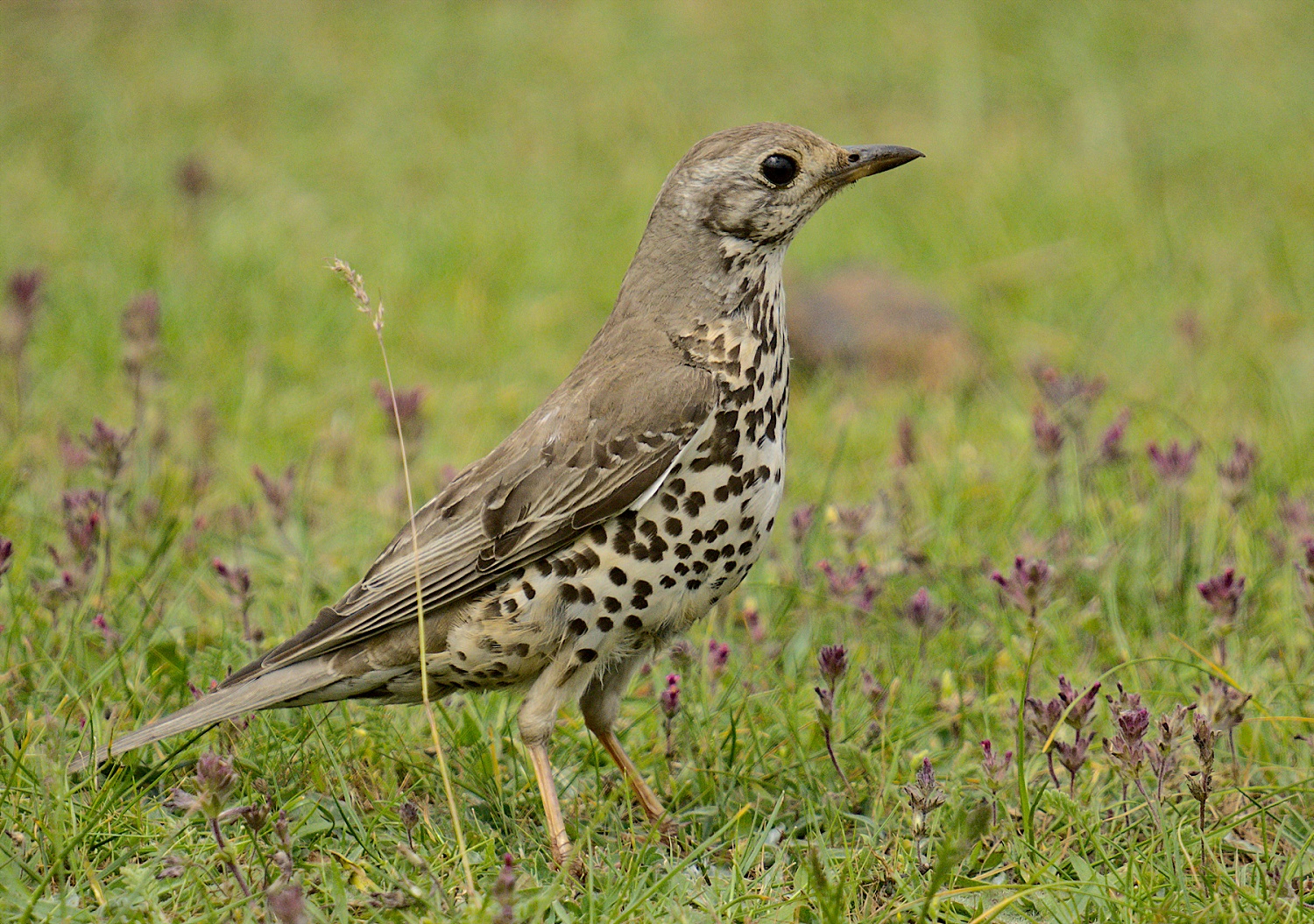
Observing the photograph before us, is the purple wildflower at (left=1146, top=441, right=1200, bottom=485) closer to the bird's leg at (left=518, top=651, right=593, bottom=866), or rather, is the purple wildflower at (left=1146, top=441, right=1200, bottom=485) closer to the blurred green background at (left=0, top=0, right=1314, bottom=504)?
the blurred green background at (left=0, top=0, right=1314, bottom=504)

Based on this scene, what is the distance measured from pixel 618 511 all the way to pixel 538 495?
0.78 ft

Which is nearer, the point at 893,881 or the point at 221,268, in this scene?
the point at 893,881

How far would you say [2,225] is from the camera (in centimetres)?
812

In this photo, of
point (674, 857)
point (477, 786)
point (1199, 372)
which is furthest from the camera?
point (1199, 372)

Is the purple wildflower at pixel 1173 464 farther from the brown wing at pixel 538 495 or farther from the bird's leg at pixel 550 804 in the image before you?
the bird's leg at pixel 550 804

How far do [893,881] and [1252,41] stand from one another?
383 inches

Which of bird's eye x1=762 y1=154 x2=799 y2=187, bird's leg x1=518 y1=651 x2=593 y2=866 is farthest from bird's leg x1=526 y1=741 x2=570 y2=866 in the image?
bird's eye x1=762 y1=154 x2=799 y2=187

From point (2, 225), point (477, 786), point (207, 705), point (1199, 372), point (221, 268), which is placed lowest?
point (1199, 372)

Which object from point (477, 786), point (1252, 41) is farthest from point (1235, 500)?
point (1252, 41)

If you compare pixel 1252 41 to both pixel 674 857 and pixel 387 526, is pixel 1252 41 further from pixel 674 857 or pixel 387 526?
pixel 674 857

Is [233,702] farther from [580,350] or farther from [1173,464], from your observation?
[580,350]

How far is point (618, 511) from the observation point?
3613 millimetres

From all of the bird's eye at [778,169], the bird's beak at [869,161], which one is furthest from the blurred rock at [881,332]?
the bird's eye at [778,169]

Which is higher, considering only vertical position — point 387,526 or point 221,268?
point 221,268
